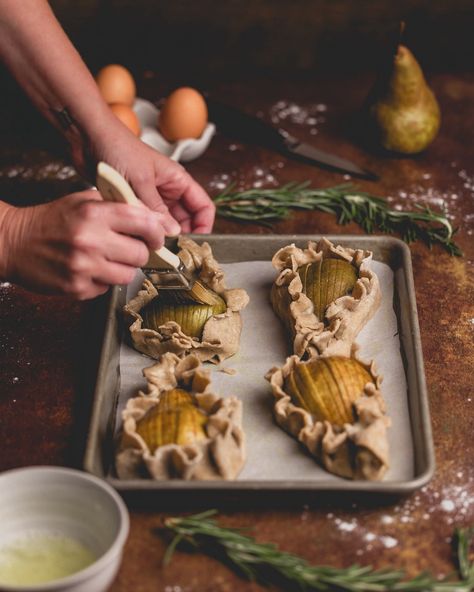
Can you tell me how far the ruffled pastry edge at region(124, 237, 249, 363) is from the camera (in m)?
1.77

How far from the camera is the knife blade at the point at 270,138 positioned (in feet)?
8.10

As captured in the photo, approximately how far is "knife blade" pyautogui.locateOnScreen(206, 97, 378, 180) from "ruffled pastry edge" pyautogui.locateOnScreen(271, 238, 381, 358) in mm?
558

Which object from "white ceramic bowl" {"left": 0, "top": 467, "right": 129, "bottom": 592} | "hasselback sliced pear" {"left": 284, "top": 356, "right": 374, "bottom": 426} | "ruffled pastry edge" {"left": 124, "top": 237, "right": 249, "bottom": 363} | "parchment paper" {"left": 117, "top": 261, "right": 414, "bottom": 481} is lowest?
"parchment paper" {"left": 117, "top": 261, "right": 414, "bottom": 481}

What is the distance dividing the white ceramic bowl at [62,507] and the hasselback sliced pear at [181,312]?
49 centimetres

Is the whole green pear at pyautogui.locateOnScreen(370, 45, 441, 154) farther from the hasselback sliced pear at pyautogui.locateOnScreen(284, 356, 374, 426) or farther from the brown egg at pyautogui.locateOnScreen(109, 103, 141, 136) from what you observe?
the hasselback sliced pear at pyautogui.locateOnScreen(284, 356, 374, 426)

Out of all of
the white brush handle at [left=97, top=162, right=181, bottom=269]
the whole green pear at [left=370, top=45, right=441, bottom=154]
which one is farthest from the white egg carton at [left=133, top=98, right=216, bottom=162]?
the white brush handle at [left=97, top=162, right=181, bottom=269]

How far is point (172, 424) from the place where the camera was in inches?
59.9

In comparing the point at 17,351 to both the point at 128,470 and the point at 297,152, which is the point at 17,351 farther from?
the point at 297,152

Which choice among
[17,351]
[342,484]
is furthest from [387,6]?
[342,484]

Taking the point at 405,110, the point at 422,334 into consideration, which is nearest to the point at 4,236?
the point at 422,334

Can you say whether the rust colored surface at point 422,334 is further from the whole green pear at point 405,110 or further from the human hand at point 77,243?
the human hand at point 77,243

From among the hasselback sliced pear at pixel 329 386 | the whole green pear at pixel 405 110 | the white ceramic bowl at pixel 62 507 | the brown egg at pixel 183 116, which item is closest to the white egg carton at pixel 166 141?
the brown egg at pixel 183 116

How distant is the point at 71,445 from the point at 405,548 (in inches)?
26.3

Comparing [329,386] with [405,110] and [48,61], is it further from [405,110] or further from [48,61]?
[405,110]
